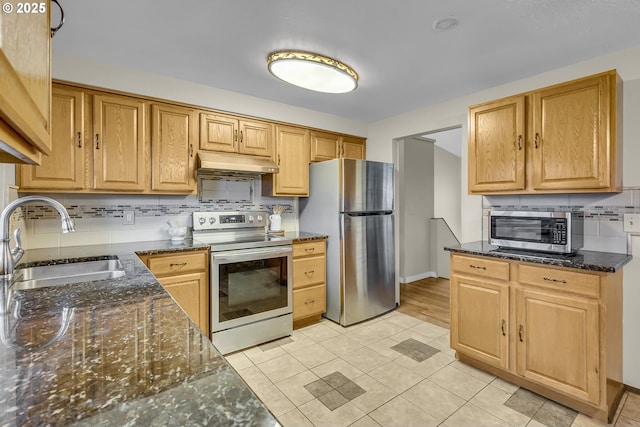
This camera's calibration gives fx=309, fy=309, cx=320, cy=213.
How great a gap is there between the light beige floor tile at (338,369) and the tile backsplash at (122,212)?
1783 millimetres

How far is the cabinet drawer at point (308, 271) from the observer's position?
314 centimetres

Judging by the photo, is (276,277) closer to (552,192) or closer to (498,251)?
(498,251)

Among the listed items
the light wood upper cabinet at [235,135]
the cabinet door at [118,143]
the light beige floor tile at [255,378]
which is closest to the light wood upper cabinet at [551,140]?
the light wood upper cabinet at [235,135]

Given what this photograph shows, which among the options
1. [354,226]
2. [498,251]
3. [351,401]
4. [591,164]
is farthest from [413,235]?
[351,401]

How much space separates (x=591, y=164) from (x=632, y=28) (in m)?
0.84

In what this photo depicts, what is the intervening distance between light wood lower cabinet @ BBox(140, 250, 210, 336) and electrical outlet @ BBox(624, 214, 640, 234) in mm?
3099

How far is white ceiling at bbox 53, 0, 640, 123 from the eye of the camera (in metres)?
1.74

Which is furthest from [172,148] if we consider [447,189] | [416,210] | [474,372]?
[447,189]

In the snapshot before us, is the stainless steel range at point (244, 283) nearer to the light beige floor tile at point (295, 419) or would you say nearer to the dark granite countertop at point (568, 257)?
the light beige floor tile at point (295, 419)

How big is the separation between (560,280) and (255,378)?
2147 millimetres

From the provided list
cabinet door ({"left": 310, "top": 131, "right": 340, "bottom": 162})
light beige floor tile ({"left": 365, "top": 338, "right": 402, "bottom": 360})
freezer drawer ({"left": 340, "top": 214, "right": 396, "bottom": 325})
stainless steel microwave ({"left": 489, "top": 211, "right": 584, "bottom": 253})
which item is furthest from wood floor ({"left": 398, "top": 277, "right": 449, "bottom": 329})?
cabinet door ({"left": 310, "top": 131, "right": 340, "bottom": 162})

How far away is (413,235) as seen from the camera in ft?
16.1

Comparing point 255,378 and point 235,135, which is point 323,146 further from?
point 255,378

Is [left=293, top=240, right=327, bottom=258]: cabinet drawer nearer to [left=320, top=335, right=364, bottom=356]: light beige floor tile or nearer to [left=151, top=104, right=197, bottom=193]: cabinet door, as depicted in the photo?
[left=320, top=335, right=364, bottom=356]: light beige floor tile
